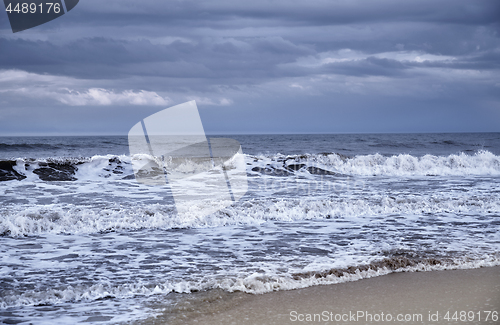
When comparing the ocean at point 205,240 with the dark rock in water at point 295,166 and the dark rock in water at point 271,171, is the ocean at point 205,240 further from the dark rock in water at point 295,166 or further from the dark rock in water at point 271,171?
the dark rock in water at point 295,166

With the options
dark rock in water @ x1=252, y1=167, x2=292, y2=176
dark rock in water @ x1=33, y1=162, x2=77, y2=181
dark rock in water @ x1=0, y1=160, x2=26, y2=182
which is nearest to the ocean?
dark rock in water @ x1=0, y1=160, x2=26, y2=182

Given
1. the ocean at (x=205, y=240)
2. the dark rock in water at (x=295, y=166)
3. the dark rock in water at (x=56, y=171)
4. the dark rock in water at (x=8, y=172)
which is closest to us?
the ocean at (x=205, y=240)

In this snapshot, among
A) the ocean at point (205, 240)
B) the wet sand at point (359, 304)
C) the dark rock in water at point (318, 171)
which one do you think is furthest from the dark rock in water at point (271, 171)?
the wet sand at point (359, 304)

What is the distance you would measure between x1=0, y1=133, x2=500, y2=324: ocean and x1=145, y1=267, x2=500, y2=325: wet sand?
19cm

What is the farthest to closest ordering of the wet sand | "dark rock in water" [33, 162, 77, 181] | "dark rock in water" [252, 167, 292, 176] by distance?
"dark rock in water" [252, 167, 292, 176] → "dark rock in water" [33, 162, 77, 181] → the wet sand

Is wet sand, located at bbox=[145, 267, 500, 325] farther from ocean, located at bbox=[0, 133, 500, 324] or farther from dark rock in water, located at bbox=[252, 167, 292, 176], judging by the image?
dark rock in water, located at bbox=[252, 167, 292, 176]

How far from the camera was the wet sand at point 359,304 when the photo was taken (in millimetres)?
3158

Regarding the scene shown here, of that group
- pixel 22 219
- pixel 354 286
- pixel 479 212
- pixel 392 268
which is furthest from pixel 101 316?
pixel 479 212

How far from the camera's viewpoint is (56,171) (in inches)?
488

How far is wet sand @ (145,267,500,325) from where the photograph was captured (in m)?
3.16

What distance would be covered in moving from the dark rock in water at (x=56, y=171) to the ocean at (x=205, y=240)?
1.02 ft

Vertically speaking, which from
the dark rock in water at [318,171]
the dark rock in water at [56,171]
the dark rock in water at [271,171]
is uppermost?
the dark rock in water at [56,171]

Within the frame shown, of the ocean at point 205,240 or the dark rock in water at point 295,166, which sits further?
the dark rock in water at point 295,166

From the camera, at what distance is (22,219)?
638cm
